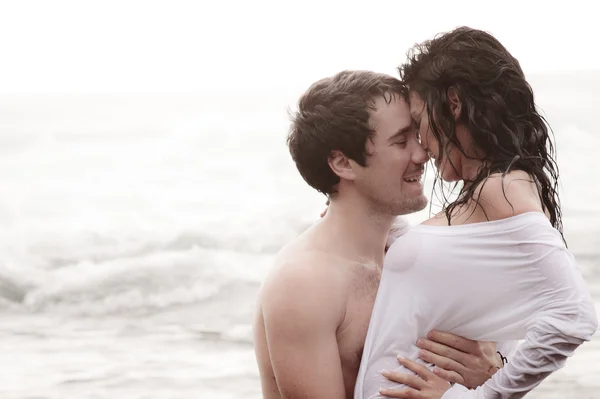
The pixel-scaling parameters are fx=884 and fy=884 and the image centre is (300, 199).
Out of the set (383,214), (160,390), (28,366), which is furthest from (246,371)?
(383,214)

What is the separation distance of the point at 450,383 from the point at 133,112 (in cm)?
619

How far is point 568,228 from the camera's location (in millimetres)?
7355

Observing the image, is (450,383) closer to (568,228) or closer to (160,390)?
(160,390)

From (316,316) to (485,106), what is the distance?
2.03 feet

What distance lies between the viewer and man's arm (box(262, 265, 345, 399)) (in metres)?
2.07

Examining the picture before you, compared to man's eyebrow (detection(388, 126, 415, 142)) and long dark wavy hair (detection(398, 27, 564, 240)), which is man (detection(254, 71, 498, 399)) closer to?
man's eyebrow (detection(388, 126, 415, 142))

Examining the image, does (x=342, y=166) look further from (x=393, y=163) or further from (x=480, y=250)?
(x=480, y=250)

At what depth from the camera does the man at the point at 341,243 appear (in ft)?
6.83

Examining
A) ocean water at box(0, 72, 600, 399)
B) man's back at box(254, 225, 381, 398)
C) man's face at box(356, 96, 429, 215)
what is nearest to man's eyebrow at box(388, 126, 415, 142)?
man's face at box(356, 96, 429, 215)

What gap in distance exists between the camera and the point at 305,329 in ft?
6.81

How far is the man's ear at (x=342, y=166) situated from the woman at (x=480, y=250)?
213 millimetres

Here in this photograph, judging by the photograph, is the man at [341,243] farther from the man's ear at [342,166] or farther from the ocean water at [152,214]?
the ocean water at [152,214]

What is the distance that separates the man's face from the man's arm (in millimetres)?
258

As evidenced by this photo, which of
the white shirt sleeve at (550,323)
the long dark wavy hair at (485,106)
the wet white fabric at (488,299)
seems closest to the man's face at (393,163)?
the long dark wavy hair at (485,106)
